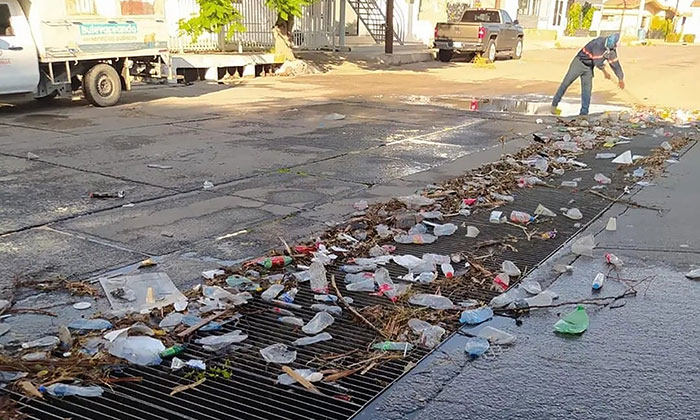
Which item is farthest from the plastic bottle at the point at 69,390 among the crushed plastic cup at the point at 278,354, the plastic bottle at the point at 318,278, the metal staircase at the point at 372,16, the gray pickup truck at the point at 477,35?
the metal staircase at the point at 372,16

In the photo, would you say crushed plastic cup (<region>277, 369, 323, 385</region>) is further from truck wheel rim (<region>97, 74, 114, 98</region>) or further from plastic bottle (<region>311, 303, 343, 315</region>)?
truck wheel rim (<region>97, 74, 114, 98</region>)

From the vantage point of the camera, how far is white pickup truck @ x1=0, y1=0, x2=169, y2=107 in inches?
430

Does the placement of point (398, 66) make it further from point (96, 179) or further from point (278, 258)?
point (278, 258)

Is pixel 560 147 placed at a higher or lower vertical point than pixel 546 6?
lower

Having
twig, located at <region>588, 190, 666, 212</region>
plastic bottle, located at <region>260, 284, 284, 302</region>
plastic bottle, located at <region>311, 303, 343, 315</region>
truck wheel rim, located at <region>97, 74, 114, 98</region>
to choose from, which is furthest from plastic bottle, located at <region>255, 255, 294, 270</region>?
truck wheel rim, located at <region>97, 74, 114, 98</region>

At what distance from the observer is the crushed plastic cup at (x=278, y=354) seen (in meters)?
3.42

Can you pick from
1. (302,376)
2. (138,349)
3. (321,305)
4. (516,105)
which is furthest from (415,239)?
(516,105)

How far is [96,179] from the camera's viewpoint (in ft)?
23.0

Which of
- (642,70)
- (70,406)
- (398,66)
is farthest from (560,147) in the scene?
(642,70)

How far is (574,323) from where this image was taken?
3.83 metres

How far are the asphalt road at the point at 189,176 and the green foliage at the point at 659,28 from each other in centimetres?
5727

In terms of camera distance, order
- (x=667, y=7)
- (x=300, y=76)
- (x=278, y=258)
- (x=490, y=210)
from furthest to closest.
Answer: (x=667, y=7) < (x=300, y=76) < (x=490, y=210) < (x=278, y=258)

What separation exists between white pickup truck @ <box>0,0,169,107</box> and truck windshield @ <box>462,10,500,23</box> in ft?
55.5

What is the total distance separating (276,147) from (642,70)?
1975 centimetres
